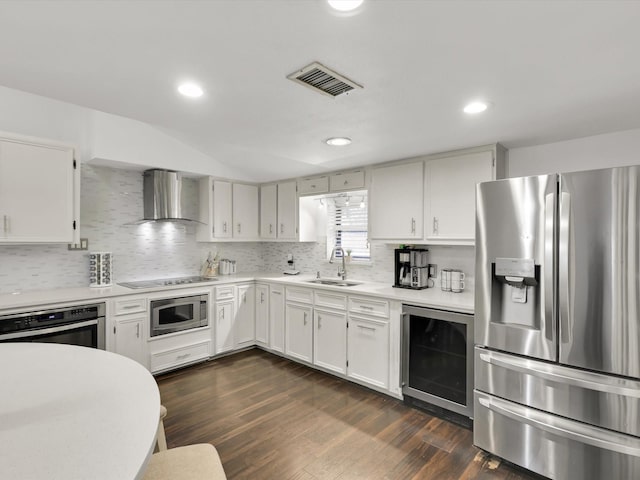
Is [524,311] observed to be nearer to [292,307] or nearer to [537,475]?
[537,475]

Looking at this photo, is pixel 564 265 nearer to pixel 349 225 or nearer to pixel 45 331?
pixel 349 225

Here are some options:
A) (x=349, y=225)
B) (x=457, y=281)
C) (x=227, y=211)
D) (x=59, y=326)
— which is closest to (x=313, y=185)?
(x=349, y=225)

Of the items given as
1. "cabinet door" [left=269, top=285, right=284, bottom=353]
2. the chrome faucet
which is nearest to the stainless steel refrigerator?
the chrome faucet

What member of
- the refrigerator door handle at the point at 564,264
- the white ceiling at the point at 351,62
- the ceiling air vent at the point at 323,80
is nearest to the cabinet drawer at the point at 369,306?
the refrigerator door handle at the point at 564,264

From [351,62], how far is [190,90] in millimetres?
1041

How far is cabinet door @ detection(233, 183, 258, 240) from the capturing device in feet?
14.9

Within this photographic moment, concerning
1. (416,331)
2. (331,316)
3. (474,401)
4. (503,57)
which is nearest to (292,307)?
(331,316)

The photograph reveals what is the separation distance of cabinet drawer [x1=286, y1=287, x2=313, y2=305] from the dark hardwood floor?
0.78 metres

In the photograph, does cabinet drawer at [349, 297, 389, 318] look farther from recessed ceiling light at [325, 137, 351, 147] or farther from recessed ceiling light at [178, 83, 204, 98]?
recessed ceiling light at [178, 83, 204, 98]

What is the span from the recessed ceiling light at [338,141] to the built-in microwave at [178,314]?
2247 millimetres

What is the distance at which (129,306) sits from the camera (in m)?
3.26

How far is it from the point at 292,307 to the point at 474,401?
2.14 m

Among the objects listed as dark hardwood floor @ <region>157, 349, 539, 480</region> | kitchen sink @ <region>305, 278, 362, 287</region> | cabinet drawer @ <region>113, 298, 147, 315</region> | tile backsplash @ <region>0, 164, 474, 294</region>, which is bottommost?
dark hardwood floor @ <region>157, 349, 539, 480</region>

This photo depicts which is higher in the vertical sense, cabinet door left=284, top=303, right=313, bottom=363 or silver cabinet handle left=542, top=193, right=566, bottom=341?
silver cabinet handle left=542, top=193, right=566, bottom=341
